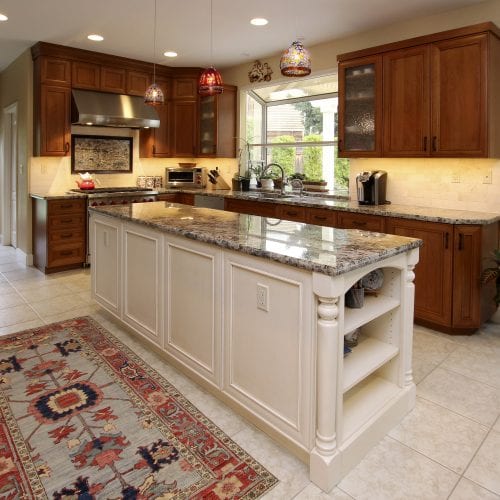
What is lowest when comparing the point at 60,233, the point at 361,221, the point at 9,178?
the point at 60,233

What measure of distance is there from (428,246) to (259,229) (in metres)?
1.68

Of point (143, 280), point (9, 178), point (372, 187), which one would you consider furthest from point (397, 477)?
point (9, 178)

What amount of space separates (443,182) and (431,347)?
64.7 inches

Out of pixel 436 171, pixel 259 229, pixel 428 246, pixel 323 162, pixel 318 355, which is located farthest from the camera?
pixel 323 162

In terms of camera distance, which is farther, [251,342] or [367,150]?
[367,150]

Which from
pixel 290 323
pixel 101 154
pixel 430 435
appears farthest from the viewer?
pixel 101 154

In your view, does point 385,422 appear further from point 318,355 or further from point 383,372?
point 318,355

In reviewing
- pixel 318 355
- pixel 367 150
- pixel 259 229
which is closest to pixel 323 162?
pixel 367 150

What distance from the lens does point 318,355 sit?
70.4 inches

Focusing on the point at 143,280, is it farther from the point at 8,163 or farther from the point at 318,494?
the point at 8,163

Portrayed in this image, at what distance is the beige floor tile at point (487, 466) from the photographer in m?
1.84

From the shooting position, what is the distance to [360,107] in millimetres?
4289

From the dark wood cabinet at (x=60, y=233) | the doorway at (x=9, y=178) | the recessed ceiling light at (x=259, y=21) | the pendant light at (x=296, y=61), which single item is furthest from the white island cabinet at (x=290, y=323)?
the doorway at (x=9, y=178)

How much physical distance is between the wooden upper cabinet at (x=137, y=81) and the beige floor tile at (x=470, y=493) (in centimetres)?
573
